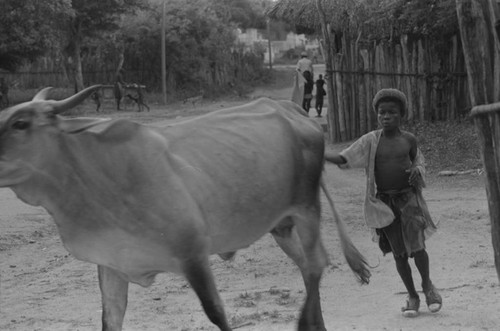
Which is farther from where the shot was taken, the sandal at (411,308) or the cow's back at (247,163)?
the sandal at (411,308)

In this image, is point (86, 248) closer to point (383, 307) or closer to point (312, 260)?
point (312, 260)

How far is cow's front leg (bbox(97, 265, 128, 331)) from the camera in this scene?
5.21 m

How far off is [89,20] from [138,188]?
28171 mm

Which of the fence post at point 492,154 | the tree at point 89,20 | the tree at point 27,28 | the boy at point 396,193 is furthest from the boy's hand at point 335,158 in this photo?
the tree at point 89,20

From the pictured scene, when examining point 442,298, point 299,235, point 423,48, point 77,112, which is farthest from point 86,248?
point 77,112

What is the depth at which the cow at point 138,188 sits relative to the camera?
480 cm

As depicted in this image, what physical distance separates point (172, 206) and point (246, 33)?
237ft

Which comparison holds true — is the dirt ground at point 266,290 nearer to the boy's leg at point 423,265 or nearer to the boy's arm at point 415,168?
the boy's leg at point 423,265

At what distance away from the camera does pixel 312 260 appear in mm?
5840

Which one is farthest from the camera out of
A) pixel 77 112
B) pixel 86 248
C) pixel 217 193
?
pixel 77 112

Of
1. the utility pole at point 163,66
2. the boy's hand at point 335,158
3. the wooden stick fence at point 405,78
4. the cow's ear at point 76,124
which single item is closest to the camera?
the cow's ear at point 76,124

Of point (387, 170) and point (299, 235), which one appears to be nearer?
point (299, 235)

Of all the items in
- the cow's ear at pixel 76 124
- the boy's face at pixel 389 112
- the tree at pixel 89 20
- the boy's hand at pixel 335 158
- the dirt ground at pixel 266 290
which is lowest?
the dirt ground at pixel 266 290

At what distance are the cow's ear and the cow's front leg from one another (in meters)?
0.82
